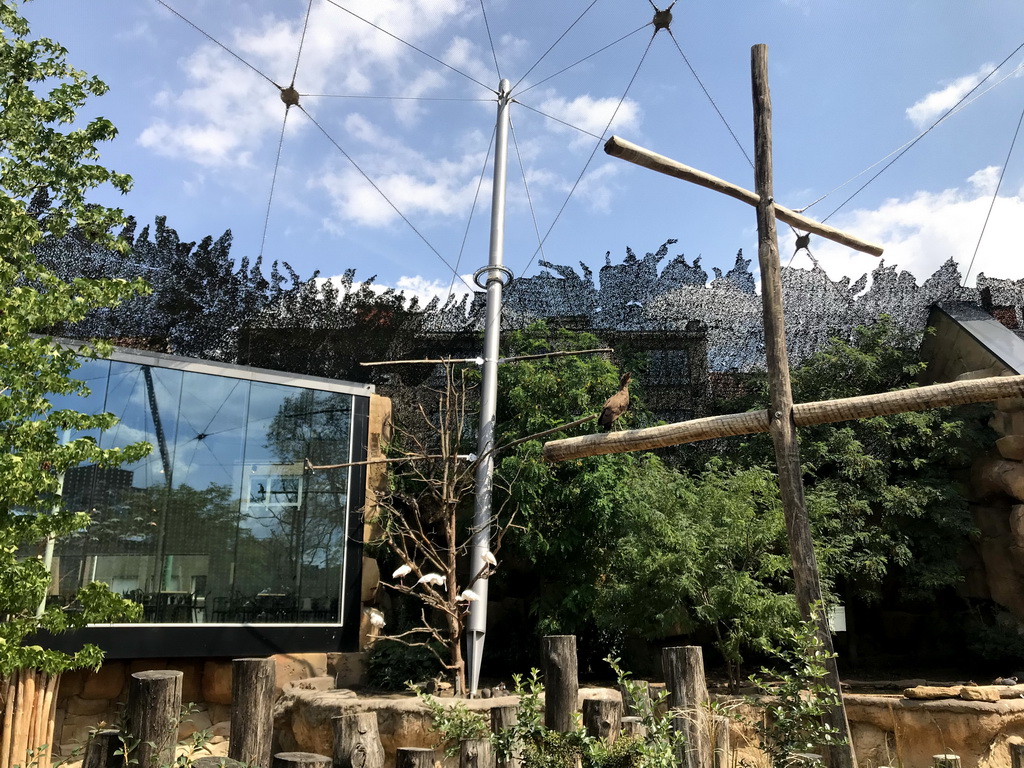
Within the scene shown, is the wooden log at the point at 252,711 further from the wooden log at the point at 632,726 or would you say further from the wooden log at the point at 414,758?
the wooden log at the point at 632,726

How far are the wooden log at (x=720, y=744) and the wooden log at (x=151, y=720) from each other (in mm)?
3041

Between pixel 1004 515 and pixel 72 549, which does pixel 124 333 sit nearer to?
pixel 72 549

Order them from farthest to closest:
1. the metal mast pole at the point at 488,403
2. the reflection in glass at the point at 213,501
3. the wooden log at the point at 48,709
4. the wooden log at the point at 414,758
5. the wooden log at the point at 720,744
A: 1. the reflection in glass at the point at 213,501
2. the metal mast pole at the point at 488,403
3. the wooden log at the point at 48,709
4. the wooden log at the point at 720,744
5. the wooden log at the point at 414,758

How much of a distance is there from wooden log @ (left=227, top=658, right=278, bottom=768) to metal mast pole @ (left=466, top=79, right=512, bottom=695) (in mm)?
5330

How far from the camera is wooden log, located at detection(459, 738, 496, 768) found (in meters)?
4.55

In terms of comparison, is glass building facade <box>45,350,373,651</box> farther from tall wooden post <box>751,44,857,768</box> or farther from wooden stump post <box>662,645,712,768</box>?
wooden stump post <box>662,645,712,768</box>

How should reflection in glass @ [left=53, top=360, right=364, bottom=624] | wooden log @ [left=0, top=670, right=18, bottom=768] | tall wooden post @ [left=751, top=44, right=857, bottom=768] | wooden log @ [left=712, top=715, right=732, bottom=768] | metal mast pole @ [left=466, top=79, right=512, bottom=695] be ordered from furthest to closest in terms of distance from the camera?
reflection in glass @ [left=53, top=360, right=364, bottom=624] → metal mast pole @ [left=466, top=79, right=512, bottom=695] → wooden log @ [left=0, top=670, right=18, bottom=768] → tall wooden post @ [left=751, top=44, right=857, bottom=768] → wooden log @ [left=712, top=715, right=732, bottom=768]

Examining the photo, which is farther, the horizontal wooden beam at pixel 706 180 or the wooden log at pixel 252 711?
the horizontal wooden beam at pixel 706 180

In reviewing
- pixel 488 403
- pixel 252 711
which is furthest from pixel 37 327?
pixel 488 403

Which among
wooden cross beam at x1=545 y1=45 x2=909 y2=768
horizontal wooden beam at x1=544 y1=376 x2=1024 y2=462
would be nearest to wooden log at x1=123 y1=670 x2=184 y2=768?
horizontal wooden beam at x1=544 y1=376 x2=1024 y2=462

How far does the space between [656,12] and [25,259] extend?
300 inches

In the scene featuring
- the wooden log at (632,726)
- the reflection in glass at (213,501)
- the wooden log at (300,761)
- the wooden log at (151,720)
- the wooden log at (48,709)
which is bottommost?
the wooden log at (48,709)

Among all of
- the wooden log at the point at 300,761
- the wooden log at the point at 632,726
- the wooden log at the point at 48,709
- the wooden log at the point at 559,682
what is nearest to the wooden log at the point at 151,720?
the wooden log at the point at 300,761

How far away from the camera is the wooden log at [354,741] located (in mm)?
4367
